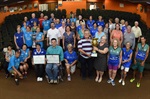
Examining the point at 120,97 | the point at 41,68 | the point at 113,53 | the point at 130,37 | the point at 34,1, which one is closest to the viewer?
the point at 120,97

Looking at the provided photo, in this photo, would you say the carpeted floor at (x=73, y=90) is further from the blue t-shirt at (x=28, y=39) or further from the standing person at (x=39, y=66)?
the blue t-shirt at (x=28, y=39)

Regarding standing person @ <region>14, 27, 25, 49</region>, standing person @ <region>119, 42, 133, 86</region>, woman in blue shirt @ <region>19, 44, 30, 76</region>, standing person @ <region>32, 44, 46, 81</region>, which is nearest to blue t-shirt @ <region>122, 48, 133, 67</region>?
standing person @ <region>119, 42, 133, 86</region>

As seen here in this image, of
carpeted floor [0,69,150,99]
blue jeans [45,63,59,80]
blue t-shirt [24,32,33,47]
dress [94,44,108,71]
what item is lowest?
carpeted floor [0,69,150,99]

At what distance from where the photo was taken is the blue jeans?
6.73m

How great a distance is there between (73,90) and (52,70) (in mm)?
889

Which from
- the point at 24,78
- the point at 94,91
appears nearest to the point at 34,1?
the point at 24,78

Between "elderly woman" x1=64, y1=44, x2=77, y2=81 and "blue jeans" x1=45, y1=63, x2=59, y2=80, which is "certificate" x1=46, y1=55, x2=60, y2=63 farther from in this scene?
"elderly woman" x1=64, y1=44, x2=77, y2=81

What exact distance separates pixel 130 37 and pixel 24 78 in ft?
12.4

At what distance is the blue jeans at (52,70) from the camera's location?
265 inches

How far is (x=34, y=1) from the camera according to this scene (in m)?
20.0

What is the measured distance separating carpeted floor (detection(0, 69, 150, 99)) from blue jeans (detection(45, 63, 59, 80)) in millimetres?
268

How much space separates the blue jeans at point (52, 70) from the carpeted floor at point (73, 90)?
0.27 metres

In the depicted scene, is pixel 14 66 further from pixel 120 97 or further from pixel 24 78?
pixel 120 97

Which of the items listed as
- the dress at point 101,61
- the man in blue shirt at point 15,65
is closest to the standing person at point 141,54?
the dress at point 101,61
